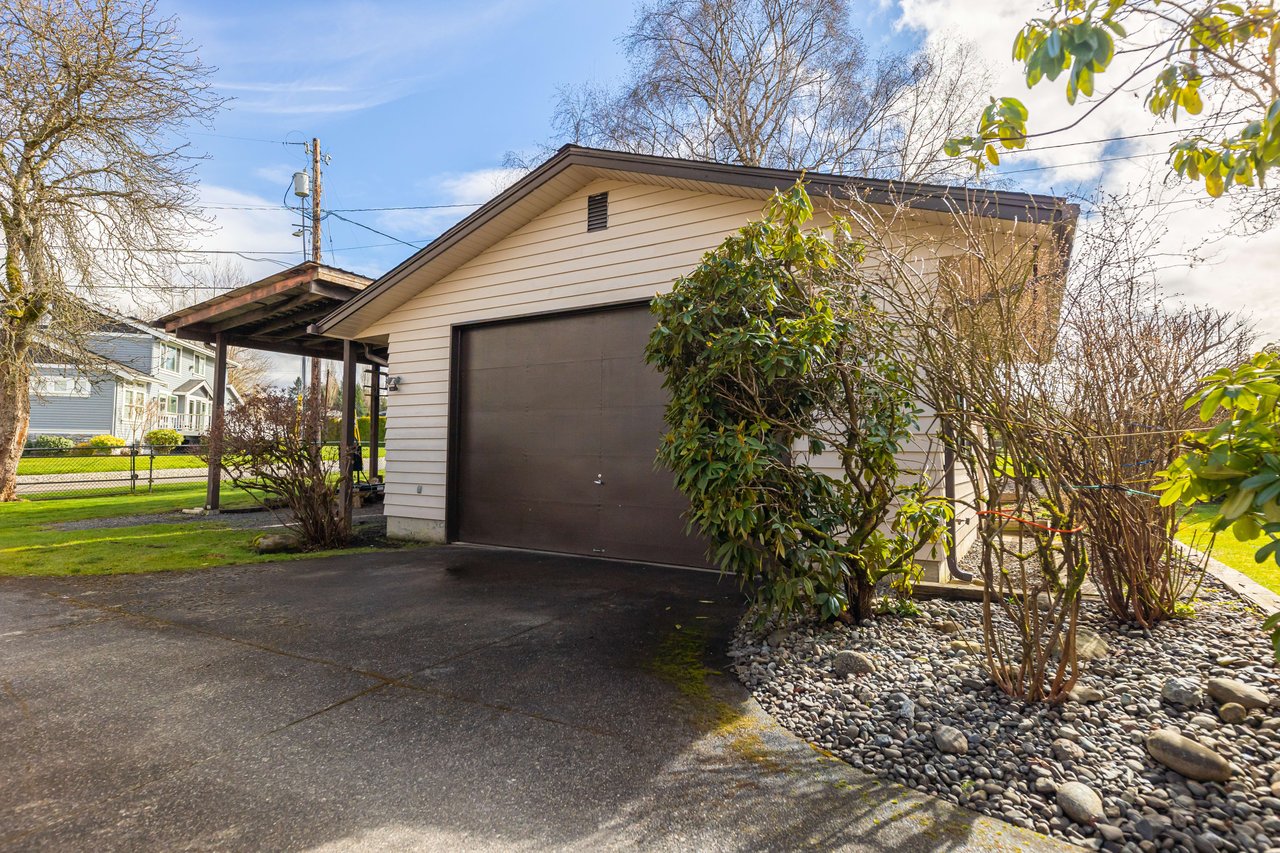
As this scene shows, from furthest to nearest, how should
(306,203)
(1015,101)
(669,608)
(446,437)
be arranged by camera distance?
1. (306,203)
2. (446,437)
3. (669,608)
4. (1015,101)

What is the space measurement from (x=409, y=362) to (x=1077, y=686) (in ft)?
25.8

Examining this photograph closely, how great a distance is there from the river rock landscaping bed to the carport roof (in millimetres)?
7713

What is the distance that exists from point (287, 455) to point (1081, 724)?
763 cm

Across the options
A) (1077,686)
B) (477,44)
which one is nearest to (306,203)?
(477,44)

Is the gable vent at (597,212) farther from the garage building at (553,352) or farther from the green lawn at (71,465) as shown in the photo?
the green lawn at (71,465)

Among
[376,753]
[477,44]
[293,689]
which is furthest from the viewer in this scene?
[477,44]

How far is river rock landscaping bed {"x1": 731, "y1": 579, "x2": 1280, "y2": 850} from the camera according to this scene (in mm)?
1980

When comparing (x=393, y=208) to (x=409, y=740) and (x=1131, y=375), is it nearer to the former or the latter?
(x=409, y=740)

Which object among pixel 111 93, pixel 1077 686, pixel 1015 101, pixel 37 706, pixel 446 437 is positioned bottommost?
pixel 37 706

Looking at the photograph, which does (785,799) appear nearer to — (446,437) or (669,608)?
(669,608)

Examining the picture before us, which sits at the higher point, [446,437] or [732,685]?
[446,437]

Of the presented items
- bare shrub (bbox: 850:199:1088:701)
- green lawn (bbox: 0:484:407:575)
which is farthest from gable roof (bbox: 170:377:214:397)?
bare shrub (bbox: 850:199:1088:701)

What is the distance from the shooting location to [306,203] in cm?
1739

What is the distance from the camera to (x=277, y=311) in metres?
9.65
